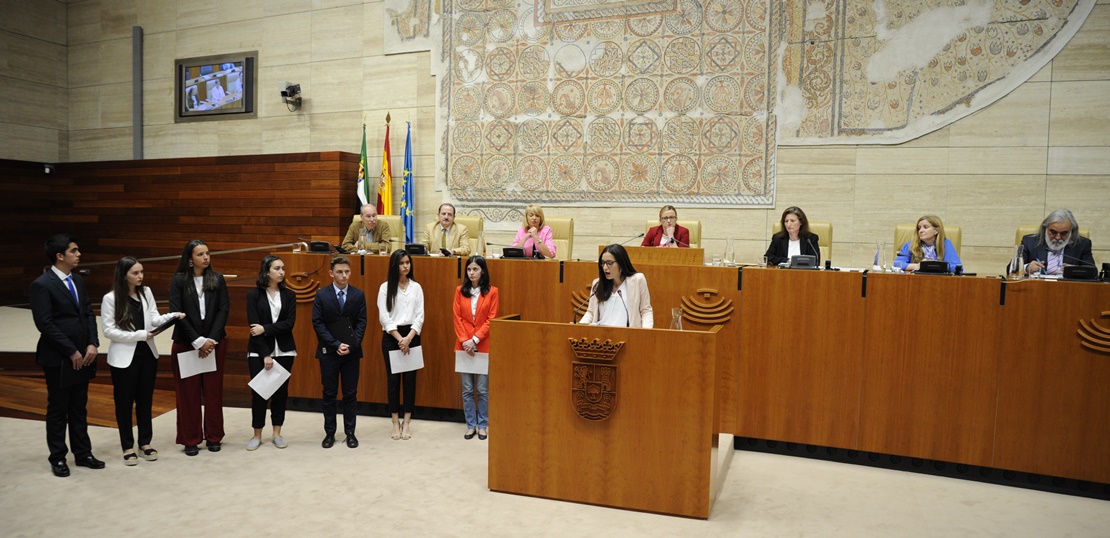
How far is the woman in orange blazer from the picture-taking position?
17.6 feet

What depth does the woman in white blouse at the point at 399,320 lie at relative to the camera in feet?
17.7

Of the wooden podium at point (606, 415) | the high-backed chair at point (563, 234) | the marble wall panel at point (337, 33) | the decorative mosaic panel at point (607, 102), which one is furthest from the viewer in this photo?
the marble wall panel at point (337, 33)

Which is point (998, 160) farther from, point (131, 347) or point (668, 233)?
point (131, 347)

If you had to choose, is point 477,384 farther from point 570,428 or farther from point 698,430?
point 698,430

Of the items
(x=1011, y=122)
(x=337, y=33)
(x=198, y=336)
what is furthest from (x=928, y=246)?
(x=337, y=33)

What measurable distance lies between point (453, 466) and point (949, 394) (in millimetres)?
3127

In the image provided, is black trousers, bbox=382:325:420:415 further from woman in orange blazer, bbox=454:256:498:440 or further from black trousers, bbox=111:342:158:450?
black trousers, bbox=111:342:158:450

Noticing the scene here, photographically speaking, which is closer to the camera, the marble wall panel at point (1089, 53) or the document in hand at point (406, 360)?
the document in hand at point (406, 360)

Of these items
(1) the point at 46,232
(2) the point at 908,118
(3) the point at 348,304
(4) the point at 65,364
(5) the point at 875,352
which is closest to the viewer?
(4) the point at 65,364

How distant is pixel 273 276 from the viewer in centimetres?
511

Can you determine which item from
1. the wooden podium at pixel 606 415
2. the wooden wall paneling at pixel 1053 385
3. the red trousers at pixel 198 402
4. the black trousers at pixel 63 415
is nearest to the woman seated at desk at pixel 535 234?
the wooden podium at pixel 606 415

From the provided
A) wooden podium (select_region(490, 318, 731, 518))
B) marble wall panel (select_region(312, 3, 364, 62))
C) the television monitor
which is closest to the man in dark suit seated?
wooden podium (select_region(490, 318, 731, 518))

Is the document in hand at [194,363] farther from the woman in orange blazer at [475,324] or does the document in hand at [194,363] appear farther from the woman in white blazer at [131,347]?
the woman in orange blazer at [475,324]

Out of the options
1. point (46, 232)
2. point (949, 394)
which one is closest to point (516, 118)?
point (949, 394)
